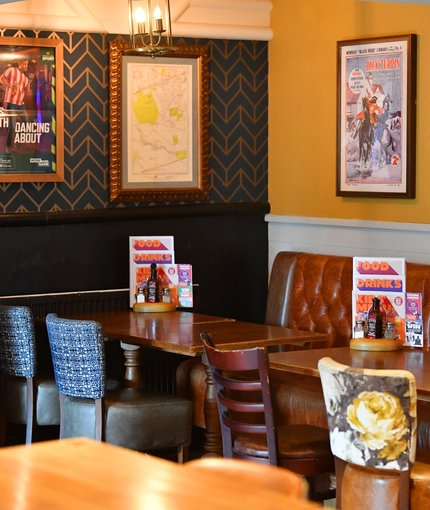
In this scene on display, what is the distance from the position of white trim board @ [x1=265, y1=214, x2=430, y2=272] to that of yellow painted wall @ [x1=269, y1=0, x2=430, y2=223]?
86 mm

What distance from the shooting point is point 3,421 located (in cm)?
618

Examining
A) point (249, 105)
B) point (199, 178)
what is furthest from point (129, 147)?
point (249, 105)

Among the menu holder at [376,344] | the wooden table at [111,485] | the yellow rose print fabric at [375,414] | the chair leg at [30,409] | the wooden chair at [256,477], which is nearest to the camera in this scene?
the wooden table at [111,485]

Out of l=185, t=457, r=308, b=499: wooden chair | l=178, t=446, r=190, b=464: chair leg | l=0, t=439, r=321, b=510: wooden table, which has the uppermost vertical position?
l=0, t=439, r=321, b=510: wooden table

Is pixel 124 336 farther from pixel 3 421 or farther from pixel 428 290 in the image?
pixel 428 290

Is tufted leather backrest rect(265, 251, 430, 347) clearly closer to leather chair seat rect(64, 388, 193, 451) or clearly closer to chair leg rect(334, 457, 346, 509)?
Result: leather chair seat rect(64, 388, 193, 451)

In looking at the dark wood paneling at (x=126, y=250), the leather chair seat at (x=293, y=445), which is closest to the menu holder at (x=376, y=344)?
the leather chair seat at (x=293, y=445)

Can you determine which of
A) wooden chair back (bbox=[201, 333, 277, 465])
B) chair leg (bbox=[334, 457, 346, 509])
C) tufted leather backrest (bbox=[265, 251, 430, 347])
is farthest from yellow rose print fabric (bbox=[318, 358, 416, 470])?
tufted leather backrest (bbox=[265, 251, 430, 347])

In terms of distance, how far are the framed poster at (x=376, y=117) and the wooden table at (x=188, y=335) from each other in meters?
1.32

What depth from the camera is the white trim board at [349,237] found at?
649 centimetres

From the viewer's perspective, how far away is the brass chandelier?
5973 mm

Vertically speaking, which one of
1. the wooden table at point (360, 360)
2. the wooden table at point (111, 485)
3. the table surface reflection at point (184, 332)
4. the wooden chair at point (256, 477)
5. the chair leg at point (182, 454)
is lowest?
the chair leg at point (182, 454)

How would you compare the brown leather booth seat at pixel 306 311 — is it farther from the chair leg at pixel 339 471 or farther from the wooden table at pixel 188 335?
→ the chair leg at pixel 339 471

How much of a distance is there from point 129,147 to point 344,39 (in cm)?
167
